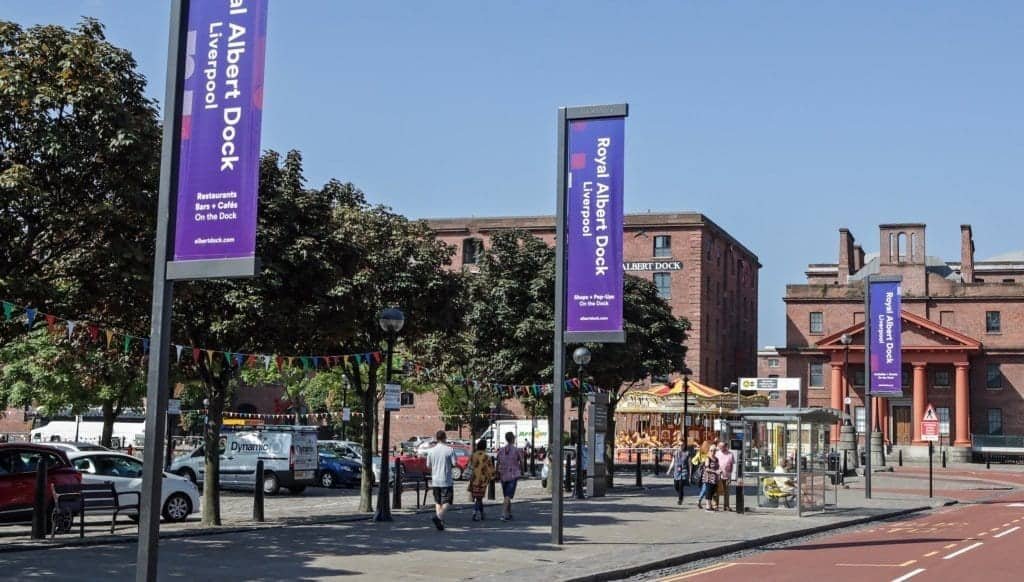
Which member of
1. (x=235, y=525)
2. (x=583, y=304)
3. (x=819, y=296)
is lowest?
(x=235, y=525)

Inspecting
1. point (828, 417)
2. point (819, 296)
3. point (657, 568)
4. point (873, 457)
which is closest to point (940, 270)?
point (819, 296)

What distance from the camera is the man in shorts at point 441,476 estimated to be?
21.2 metres

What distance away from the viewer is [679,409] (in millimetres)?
55688

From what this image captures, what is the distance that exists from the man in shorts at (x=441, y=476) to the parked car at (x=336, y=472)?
59.5 ft

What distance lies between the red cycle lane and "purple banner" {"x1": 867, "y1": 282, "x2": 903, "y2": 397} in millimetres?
10656

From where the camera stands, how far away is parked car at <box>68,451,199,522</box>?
2345cm

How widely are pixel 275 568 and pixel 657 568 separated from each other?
5.58m

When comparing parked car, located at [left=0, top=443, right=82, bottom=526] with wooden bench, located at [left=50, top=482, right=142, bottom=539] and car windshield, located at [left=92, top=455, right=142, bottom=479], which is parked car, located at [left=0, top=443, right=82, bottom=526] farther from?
car windshield, located at [left=92, top=455, right=142, bottom=479]

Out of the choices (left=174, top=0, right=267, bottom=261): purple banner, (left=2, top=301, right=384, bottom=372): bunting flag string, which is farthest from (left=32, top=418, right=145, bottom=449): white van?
(left=174, top=0, right=267, bottom=261): purple banner

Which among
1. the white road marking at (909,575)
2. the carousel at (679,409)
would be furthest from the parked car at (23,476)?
the carousel at (679,409)

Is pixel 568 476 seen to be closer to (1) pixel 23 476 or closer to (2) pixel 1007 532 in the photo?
(2) pixel 1007 532

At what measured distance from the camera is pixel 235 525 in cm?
2228

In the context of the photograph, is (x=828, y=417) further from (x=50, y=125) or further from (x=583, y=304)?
(x=50, y=125)

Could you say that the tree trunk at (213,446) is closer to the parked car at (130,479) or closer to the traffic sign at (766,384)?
the parked car at (130,479)
